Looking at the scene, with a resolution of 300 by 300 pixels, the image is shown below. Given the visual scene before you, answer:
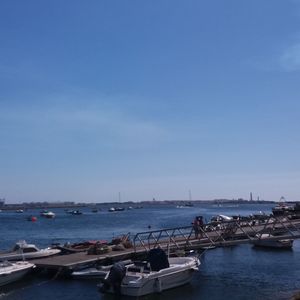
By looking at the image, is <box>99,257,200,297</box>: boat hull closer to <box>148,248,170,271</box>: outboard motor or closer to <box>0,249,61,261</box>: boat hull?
<box>148,248,170,271</box>: outboard motor

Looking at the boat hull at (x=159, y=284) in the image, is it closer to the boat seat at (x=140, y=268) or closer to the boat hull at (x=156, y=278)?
the boat hull at (x=156, y=278)

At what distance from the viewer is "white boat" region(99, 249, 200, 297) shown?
27.6 m

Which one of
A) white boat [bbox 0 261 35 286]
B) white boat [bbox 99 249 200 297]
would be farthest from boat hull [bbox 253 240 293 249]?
white boat [bbox 0 261 35 286]

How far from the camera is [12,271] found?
31984 millimetres

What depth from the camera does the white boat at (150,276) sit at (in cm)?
2758

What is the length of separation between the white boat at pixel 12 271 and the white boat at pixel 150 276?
24.1 ft

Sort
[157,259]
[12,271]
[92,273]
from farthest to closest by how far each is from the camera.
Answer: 1. [92,273]
2. [12,271]
3. [157,259]

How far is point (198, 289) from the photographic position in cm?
3067

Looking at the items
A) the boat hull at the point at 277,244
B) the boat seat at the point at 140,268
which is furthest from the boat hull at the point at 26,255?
the boat hull at the point at 277,244

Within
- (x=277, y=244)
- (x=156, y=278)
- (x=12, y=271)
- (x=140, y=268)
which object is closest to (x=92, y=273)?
(x=140, y=268)

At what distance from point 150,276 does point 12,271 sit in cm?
956

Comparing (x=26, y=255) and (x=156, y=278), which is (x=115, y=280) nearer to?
(x=156, y=278)

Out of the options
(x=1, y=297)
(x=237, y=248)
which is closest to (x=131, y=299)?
(x=1, y=297)

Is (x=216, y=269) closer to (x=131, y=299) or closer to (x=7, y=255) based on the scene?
(x=131, y=299)
